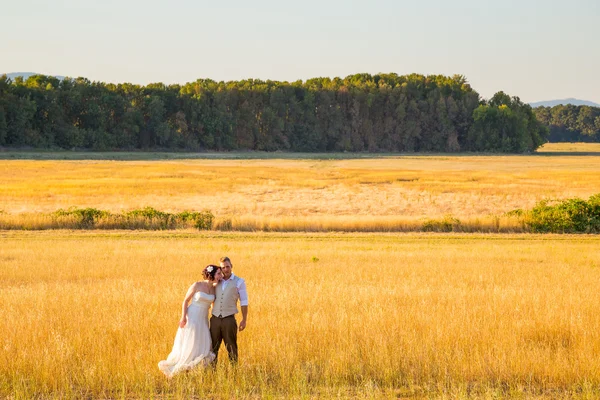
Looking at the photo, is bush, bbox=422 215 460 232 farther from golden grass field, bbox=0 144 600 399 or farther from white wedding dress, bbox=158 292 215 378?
white wedding dress, bbox=158 292 215 378

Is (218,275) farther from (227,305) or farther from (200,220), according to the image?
(200,220)

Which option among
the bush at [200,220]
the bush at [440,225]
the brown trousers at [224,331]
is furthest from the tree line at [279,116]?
the brown trousers at [224,331]

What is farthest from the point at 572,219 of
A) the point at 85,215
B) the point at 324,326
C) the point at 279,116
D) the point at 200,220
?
the point at 279,116

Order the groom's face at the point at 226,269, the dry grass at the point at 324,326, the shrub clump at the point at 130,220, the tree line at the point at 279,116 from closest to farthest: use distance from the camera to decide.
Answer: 1. the groom's face at the point at 226,269
2. the dry grass at the point at 324,326
3. the shrub clump at the point at 130,220
4. the tree line at the point at 279,116

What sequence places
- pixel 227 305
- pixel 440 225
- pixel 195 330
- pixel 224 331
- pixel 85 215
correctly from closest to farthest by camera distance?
1. pixel 195 330
2. pixel 227 305
3. pixel 224 331
4. pixel 440 225
5. pixel 85 215

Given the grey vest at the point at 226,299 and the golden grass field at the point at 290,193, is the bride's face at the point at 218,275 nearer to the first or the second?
the grey vest at the point at 226,299

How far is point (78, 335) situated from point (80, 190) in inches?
1880

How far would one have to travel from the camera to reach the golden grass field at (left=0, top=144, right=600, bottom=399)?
10.5 m

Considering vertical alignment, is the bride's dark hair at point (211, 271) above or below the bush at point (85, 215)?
above

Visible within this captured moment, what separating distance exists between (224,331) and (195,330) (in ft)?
1.53

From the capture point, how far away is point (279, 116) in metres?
161

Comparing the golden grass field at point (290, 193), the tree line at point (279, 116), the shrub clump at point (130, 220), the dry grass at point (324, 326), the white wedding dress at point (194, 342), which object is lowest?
the golden grass field at point (290, 193)

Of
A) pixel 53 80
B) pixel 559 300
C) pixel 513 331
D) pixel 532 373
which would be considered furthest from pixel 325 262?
pixel 53 80

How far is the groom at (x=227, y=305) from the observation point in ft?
33.1
